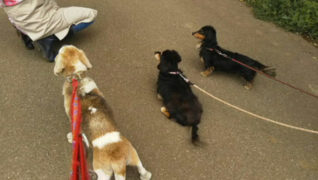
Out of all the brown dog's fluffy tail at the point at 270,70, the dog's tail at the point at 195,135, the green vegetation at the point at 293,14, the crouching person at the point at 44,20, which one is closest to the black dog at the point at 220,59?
the brown dog's fluffy tail at the point at 270,70

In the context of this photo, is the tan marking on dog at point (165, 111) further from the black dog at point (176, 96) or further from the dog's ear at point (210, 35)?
the dog's ear at point (210, 35)

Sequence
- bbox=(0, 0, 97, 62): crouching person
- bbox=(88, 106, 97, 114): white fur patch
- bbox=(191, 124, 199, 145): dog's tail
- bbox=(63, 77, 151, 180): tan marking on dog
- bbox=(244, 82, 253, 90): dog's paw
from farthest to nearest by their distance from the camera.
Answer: bbox=(244, 82, 253, 90): dog's paw, bbox=(0, 0, 97, 62): crouching person, bbox=(191, 124, 199, 145): dog's tail, bbox=(88, 106, 97, 114): white fur patch, bbox=(63, 77, 151, 180): tan marking on dog

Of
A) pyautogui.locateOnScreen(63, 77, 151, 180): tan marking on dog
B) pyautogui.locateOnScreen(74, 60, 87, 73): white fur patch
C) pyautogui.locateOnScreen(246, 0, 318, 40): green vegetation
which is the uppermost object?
pyautogui.locateOnScreen(246, 0, 318, 40): green vegetation

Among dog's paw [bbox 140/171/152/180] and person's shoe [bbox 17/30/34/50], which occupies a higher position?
person's shoe [bbox 17/30/34/50]

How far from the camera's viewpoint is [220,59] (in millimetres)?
4266

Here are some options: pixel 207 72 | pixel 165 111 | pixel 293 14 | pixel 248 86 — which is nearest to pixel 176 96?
pixel 165 111

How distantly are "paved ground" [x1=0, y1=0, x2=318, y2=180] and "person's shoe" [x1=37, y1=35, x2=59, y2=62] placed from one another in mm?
152

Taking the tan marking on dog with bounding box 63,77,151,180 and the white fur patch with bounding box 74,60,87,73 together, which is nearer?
the tan marking on dog with bounding box 63,77,151,180

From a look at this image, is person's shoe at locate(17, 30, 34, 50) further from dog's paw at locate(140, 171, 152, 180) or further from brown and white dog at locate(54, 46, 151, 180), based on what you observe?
dog's paw at locate(140, 171, 152, 180)

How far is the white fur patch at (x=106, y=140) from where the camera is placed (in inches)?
89.9

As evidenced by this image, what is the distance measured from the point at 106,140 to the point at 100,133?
0.34ft

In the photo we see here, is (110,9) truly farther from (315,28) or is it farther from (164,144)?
(315,28)

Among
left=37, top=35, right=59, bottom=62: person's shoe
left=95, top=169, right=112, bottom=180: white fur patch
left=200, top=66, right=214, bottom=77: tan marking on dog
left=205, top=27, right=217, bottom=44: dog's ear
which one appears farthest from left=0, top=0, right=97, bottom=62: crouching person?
left=95, top=169, right=112, bottom=180: white fur patch

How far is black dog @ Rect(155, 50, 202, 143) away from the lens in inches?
131
